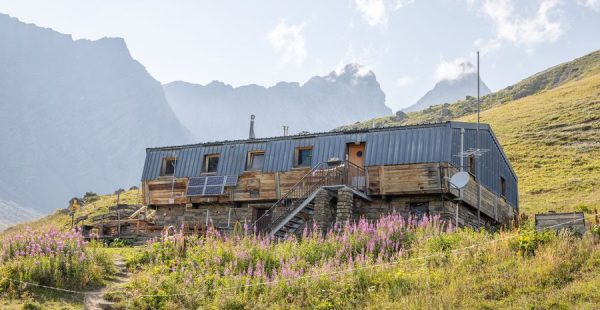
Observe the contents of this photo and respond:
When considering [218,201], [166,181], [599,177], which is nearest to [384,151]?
[218,201]

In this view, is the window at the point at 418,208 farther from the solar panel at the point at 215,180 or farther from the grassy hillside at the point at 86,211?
the grassy hillside at the point at 86,211

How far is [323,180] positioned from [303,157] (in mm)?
2672

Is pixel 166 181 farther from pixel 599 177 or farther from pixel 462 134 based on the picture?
pixel 599 177

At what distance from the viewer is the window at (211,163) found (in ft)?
120

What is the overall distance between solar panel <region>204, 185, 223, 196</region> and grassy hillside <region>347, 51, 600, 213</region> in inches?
745

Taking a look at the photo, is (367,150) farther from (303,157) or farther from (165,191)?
(165,191)

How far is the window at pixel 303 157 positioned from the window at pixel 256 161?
6.23ft

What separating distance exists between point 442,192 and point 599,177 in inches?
1008

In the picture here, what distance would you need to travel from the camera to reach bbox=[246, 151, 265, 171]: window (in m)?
34.9

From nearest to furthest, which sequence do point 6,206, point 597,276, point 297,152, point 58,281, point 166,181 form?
point 597,276
point 58,281
point 297,152
point 166,181
point 6,206

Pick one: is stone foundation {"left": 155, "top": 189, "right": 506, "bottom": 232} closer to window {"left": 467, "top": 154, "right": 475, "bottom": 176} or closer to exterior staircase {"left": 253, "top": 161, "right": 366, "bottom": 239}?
exterior staircase {"left": 253, "top": 161, "right": 366, "bottom": 239}

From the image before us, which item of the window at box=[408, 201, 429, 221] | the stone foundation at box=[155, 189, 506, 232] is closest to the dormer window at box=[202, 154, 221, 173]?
the stone foundation at box=[155, 189, 506, 232]

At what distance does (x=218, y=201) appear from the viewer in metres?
35.7

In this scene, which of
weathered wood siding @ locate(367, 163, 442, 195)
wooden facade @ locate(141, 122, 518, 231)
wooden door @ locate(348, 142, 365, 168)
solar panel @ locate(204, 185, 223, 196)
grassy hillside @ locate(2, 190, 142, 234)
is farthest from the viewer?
grassy hillside @ locate(2, 190, 142, 234)
